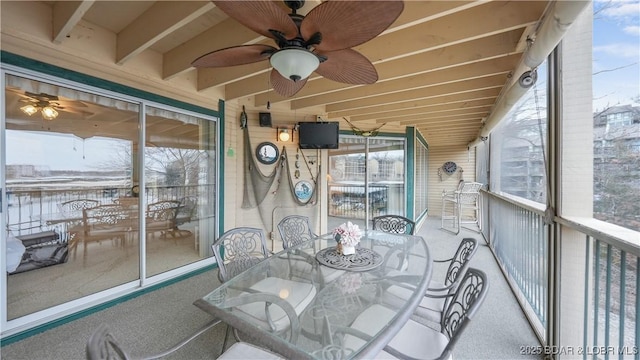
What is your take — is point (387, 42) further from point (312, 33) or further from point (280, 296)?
point (280, 296)

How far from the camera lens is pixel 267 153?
13.5 feet

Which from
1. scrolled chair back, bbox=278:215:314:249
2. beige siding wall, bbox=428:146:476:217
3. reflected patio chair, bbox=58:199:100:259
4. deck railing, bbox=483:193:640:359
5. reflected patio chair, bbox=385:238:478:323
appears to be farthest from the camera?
beige siding wall, bbox=428:146:476:217

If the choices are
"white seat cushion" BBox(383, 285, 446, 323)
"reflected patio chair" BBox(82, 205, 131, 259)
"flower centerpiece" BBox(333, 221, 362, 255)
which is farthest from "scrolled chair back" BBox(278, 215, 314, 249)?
"reflected patio chair" BBox(82, 205, 131, 259)

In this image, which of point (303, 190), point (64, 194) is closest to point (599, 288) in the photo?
point (303, 190)

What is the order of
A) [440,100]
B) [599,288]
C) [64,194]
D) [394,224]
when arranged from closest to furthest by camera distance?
[599,288]
[64,194]
[394,224]
[440,100]

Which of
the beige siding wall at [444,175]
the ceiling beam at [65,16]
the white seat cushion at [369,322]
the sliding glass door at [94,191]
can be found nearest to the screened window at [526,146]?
the white seat cushion at [369,322]

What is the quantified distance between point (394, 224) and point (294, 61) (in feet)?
8.25

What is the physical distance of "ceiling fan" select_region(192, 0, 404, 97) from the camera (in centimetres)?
106

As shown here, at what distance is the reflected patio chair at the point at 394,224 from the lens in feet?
10.4

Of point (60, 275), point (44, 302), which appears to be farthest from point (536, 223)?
point (60, 275)

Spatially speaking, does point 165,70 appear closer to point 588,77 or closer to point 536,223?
point 588,77

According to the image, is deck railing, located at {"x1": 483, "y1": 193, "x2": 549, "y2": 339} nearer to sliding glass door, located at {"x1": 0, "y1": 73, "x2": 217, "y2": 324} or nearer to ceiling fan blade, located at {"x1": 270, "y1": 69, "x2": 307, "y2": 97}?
ceiling fan blade, located at {"x1": 270, "y1": 69, "x2": 307, "y2": 97}

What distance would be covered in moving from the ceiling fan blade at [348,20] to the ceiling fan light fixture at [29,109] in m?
3.05

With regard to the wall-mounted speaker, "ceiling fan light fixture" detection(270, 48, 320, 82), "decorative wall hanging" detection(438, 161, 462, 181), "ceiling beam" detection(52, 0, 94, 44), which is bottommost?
"decorative wall hanging" detection(438, 161, 462, 181)
